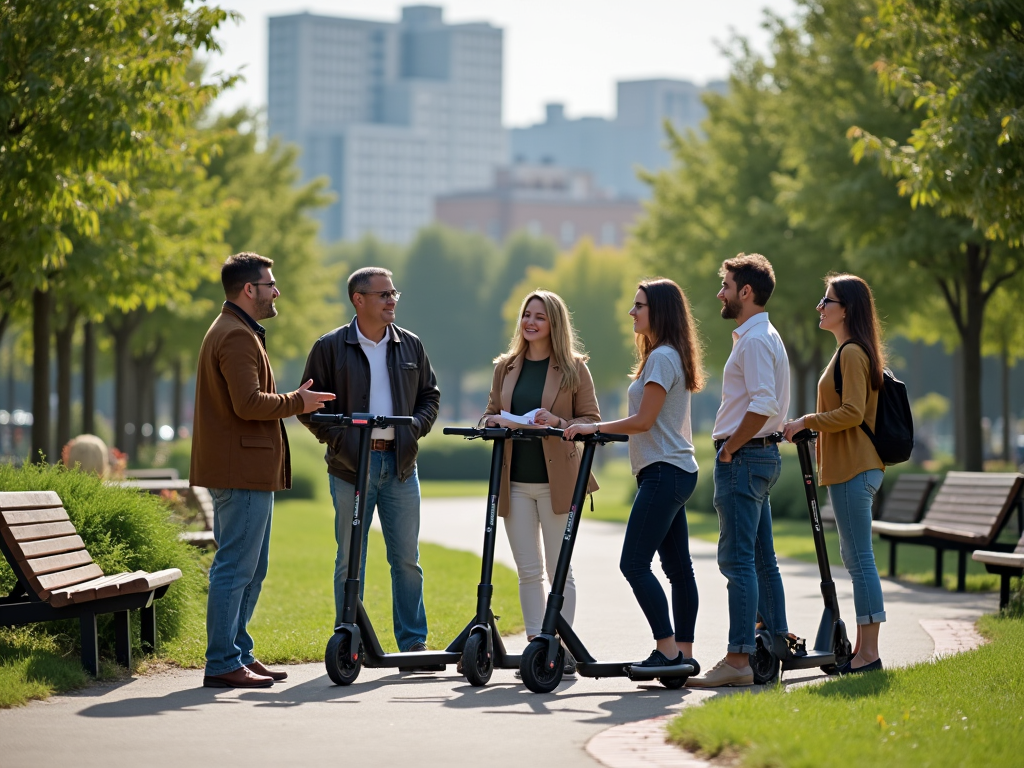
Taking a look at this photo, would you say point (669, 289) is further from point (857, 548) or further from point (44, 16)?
point (44, 16)

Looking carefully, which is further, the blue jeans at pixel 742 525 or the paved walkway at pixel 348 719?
the blue jeans at pixel 742 525

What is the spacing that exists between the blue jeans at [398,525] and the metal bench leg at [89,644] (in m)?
1.30

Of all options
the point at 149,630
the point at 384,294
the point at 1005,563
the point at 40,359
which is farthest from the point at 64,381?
the point at 1005,563

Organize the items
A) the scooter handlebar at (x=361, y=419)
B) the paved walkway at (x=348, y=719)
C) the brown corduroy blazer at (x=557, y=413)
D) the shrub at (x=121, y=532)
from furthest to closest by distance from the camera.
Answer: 1. the shrub at (x=121, y=532)
2. the brown corduroy blazer at (x=557, y=413)
3. the scooter handlebar at (x=361, y=419)
4. the paved walkway at (x=348, y=719)

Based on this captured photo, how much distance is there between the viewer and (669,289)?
778 centimetres

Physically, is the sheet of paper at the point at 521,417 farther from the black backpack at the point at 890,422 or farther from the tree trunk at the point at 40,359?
the tree trunk at the point at 40,359

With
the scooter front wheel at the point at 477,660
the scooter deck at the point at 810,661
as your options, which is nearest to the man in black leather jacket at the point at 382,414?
the scooter front wheel at the point at 477,660

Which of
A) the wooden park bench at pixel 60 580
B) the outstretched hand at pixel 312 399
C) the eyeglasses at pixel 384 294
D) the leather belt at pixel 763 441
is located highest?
the eyeglasses at pixel 384 294

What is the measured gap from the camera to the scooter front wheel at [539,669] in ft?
24.1

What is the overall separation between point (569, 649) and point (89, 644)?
97.8 inches

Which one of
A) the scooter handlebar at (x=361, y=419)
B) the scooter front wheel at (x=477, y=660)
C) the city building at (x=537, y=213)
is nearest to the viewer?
the scooter front wheel at (x=477, y=660)

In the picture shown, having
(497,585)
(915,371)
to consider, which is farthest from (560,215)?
(497,585)

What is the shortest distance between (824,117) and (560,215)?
13979 cm

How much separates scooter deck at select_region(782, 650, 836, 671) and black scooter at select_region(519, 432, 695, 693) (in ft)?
1.75
